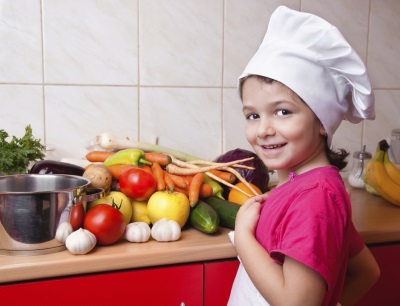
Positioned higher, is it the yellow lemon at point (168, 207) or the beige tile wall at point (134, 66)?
the beige tile wall at point (134, 66)

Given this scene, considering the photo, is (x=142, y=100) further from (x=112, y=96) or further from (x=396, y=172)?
(x=396, y=172)

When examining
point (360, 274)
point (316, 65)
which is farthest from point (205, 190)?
point (316, 65)

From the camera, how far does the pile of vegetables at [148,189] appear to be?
0.93 m

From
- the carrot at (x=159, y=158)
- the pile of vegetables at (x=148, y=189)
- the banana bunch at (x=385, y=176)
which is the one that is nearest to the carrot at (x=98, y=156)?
the pile of vegetables at (x=148, y=189)

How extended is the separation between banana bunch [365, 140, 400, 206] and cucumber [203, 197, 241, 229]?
1.67ft

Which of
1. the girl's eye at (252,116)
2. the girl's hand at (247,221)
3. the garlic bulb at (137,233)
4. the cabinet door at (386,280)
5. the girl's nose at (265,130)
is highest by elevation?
the girl's eye at (252,116)

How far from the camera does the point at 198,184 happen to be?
1.15 m

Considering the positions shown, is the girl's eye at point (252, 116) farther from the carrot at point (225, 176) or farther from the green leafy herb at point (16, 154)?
the green leafy herb at point (16, 154)

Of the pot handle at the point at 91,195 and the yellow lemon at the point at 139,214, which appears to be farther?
the yellow lemon at the point at 139,214

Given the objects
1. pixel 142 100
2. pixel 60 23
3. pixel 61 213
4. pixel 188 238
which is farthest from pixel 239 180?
pixel 60 23

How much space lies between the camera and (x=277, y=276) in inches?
27.2

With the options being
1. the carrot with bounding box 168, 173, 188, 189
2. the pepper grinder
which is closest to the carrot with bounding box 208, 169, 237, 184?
the carrot with bounding box 168, 173, 188, 189

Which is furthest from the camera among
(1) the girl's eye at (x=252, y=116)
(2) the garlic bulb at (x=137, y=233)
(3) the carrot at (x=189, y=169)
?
(3) the carrot at (x=189, y=169)

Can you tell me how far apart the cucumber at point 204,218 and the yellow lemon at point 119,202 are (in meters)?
0.15
